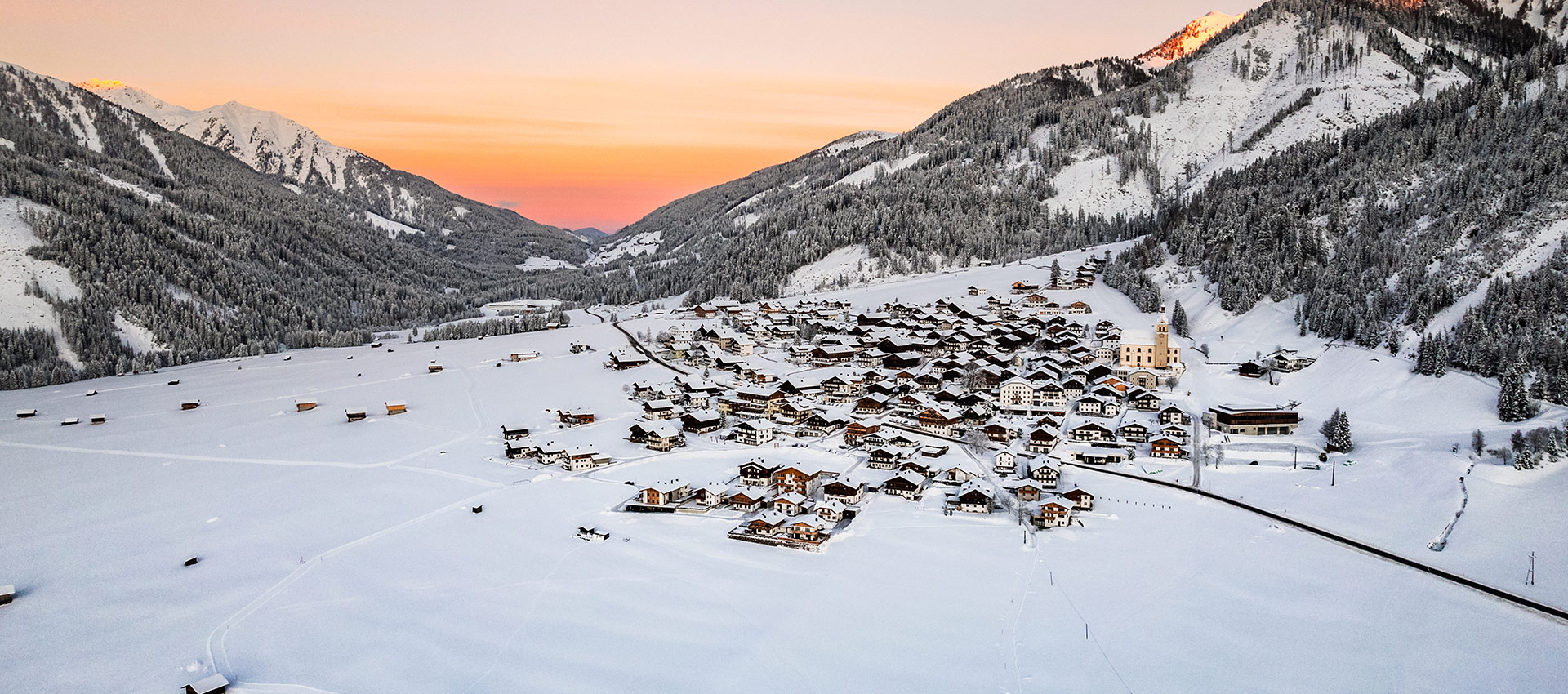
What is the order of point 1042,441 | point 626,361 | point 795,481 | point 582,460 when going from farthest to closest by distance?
point 626,361 < point 1042,441 < point 582,460 < point 795,481

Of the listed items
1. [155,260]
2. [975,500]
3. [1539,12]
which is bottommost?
[975,500]

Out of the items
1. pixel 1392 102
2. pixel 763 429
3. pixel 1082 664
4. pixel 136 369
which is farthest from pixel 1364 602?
pixel 1392 102

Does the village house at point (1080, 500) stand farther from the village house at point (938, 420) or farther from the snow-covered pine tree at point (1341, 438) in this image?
the snow-covered pine tree at point (1341, 438)

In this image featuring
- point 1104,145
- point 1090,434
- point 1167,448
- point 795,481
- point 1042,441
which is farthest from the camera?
point 1104,145

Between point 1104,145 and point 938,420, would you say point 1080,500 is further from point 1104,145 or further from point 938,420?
point 1104,145

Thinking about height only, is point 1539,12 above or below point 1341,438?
above

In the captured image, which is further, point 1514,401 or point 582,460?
point 582,460

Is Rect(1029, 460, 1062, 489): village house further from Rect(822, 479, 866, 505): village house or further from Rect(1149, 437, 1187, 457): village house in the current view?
Rect(822, 479, 866, 505): village house

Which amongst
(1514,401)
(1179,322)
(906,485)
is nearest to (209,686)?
(906,485)
